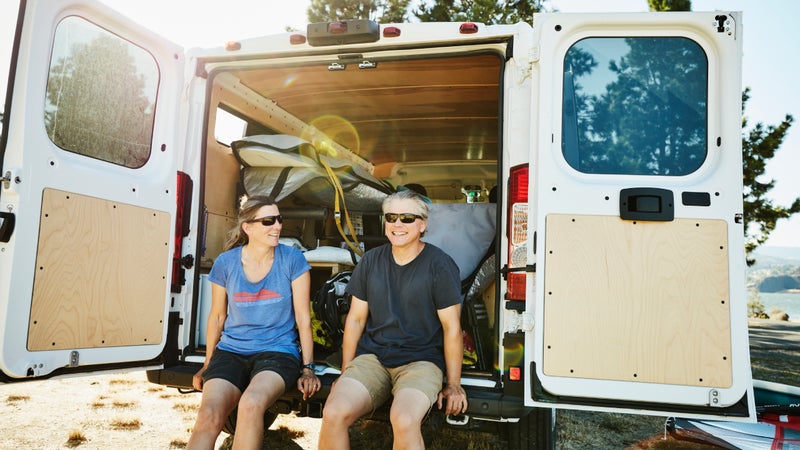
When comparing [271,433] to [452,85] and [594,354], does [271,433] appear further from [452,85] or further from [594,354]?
[452,85]

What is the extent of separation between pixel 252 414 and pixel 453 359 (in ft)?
3.18

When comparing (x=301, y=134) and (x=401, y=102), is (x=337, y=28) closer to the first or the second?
(x=401, y=102)

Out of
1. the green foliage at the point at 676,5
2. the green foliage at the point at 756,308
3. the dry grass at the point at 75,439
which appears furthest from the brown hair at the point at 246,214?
the green foliage at the point at 756,308

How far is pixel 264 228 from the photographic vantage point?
3.03m

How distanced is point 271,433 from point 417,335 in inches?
66.3

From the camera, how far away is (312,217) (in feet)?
13.6

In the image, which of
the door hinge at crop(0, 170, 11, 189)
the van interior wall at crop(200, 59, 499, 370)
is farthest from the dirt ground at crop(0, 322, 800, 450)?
the door hinge at crop(0, 170, 11, 189)

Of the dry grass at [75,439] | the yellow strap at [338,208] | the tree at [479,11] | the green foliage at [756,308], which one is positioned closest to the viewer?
the dry grass at [75,439]

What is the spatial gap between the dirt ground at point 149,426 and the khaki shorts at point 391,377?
1143 millimetres

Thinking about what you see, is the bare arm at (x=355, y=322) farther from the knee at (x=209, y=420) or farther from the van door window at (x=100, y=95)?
the van door window at (x=100, y=95)

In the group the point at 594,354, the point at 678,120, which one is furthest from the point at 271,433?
the point at 678,120

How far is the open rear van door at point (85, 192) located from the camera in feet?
7.56

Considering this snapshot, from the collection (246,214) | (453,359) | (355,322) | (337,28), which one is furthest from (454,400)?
(337,28)

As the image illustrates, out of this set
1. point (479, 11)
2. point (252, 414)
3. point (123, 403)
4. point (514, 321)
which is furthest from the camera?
point (479, 11)
